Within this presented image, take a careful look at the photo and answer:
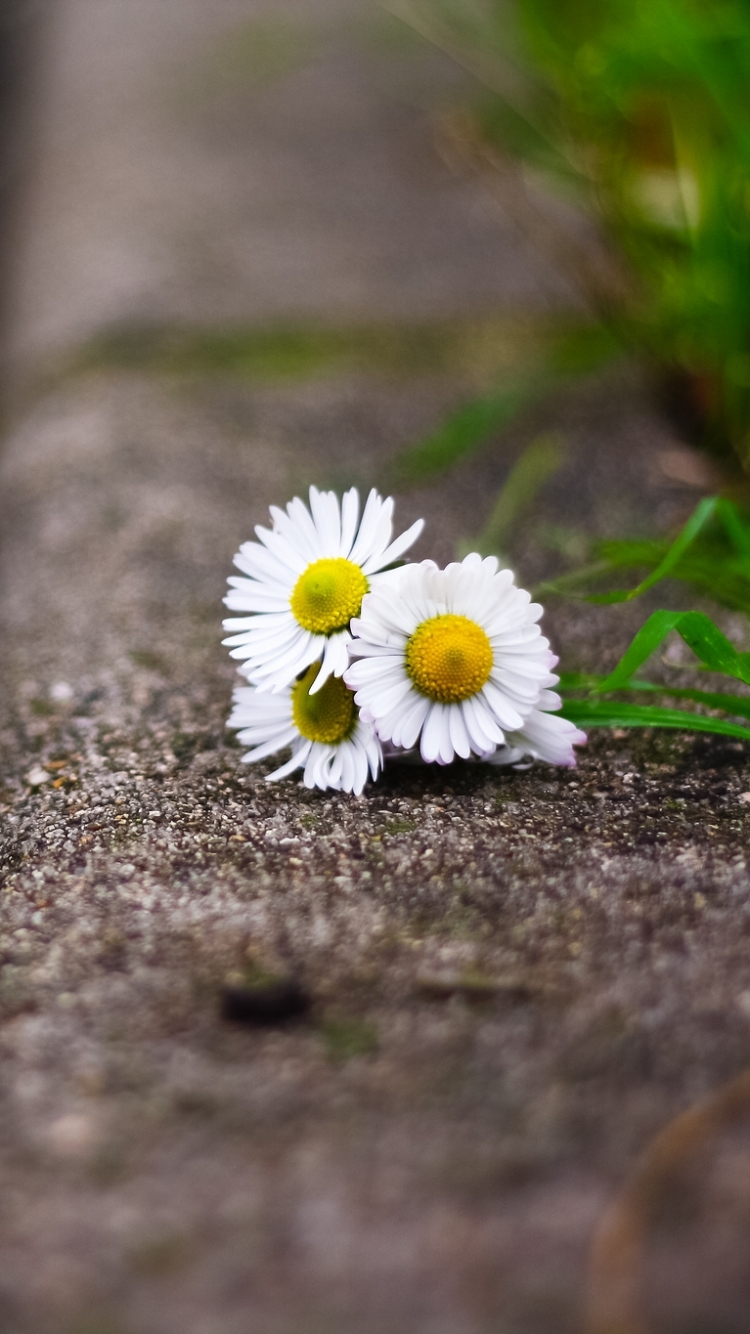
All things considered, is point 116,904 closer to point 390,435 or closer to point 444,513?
point 444,513

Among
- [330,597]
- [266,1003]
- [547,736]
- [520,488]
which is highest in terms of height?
[520,488]

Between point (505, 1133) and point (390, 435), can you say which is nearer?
point (505, 1133)

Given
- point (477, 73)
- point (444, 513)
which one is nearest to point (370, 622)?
point (444, 513)

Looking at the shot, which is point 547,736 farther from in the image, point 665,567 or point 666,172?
point 666,172

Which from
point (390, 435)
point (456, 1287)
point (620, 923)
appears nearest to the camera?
A: point (456, 1287)

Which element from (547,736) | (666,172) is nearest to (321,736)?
(547,736)

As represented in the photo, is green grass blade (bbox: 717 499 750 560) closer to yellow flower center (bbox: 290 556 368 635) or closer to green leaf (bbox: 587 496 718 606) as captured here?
green leaf (bbox: 587 496 718 606)

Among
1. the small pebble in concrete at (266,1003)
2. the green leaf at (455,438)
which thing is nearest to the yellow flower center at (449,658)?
the small pebble in concrete at (266,1003)
